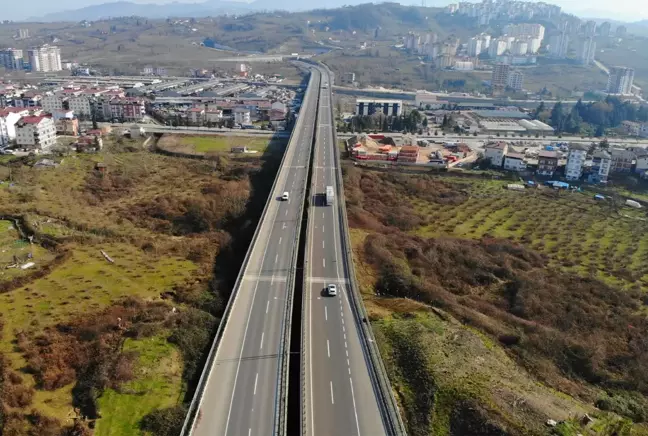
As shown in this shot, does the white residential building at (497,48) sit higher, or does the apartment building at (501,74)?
the white residential building at (497,48)

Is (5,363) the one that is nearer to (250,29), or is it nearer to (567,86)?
(567,86)

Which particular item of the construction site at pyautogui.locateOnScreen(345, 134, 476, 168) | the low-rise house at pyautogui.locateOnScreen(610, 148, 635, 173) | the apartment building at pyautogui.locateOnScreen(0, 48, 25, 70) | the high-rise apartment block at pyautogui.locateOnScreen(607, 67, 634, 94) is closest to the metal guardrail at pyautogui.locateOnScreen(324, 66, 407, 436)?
the construction site at pyautogui.locateOnScreen(345, 134, 476, 168)

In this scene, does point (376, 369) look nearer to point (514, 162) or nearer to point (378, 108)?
point (514, 162)

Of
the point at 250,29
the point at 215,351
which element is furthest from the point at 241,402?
the point at 250,29

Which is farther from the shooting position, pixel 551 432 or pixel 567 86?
pixel 567 86

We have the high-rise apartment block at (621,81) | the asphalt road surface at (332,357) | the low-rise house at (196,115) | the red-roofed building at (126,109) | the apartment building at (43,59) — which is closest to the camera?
the asphalt road surface at (332,357)

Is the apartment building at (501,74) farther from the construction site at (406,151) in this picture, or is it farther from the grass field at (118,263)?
the grass field at (118,263)

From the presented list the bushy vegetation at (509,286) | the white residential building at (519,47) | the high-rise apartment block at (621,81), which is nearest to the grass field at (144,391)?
A: the bushy vegetation at (509,286)
